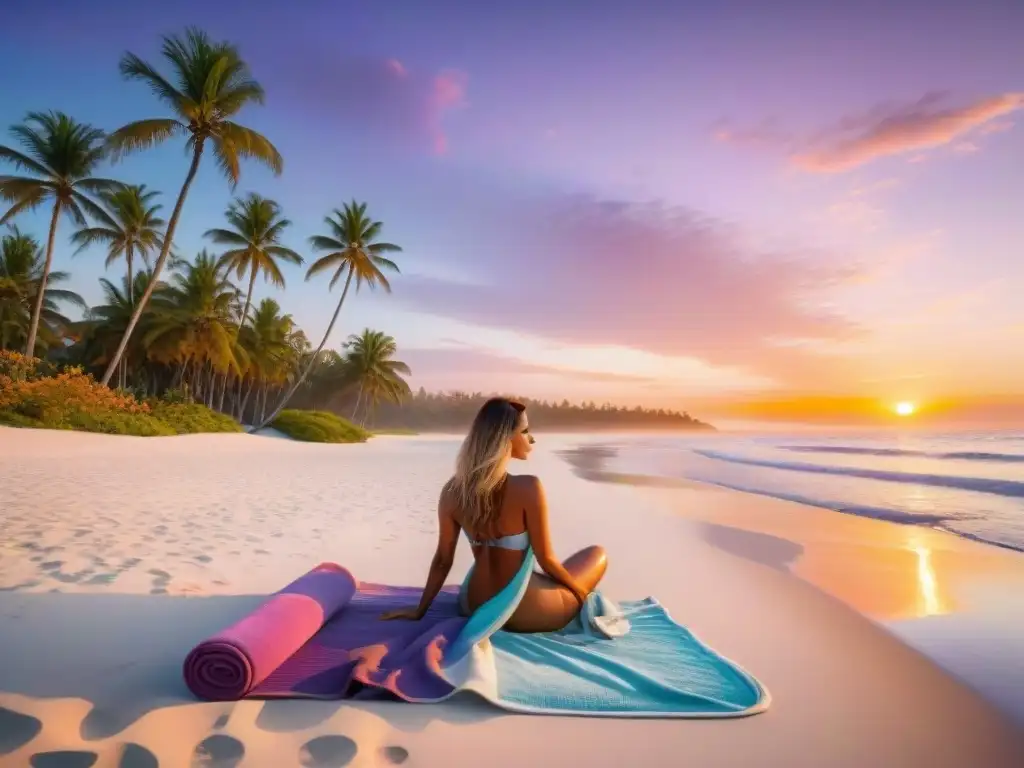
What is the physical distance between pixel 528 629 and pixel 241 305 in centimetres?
3302

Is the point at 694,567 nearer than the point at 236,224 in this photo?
Yes

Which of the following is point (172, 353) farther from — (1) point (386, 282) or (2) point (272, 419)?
(1) point (386, 282)

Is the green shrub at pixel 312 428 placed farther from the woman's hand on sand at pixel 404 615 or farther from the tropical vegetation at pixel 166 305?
the woman's hand on sand at pixel 404 615

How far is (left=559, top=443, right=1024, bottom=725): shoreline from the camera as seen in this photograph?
3.51 m

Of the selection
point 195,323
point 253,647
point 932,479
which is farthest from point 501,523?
point 195,323

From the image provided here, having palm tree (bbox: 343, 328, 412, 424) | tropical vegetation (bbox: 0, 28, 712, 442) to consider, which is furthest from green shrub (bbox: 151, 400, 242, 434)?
palm tree (bbox: 343, 328, 412, 424)

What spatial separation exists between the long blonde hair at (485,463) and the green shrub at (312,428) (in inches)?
1017

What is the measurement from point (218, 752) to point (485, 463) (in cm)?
149

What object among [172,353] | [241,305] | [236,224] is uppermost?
[236,224]

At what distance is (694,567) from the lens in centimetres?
539

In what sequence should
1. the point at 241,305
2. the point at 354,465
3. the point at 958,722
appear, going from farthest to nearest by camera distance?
1. the point at 241,305
2. the point at 354,465
3. the point at 958,722

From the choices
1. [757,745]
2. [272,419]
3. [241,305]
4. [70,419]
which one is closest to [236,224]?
[241,305]

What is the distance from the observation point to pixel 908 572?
17.9 ft

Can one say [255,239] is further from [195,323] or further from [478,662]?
[478,662]
